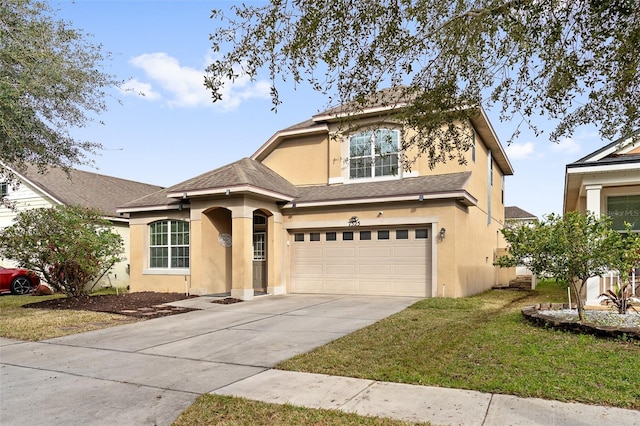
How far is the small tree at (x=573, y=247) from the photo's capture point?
28.2 feet

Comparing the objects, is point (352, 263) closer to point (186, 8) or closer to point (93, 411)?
point (186, 8)

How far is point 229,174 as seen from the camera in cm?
1598

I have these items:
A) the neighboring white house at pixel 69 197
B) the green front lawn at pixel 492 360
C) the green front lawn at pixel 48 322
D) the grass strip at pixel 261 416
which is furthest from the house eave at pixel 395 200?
the grass strip at pixel 261 416

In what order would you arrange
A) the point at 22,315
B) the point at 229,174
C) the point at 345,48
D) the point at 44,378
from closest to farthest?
the point at 44,378 < the point at 345,48 < the point at 22,315 < the point at 229,174

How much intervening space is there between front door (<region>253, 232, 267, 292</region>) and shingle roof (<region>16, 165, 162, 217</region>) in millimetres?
6768

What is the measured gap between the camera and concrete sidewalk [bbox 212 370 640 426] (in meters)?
4.50

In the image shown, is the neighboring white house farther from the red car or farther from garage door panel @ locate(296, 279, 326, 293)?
garage door panel @ locate(296, 279, 326, 293)

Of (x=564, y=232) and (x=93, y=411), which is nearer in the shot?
(x=93, y=411)

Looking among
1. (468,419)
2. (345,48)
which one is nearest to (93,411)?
(468,419)

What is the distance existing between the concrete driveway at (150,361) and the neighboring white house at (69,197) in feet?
36.8

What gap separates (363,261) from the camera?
52.1 feet

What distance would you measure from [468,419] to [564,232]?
219 inches

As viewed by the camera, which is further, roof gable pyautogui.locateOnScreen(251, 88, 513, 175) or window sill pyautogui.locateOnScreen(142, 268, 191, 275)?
roof gable pyautogui.locateOnScreen(251, 88, 513, 175)

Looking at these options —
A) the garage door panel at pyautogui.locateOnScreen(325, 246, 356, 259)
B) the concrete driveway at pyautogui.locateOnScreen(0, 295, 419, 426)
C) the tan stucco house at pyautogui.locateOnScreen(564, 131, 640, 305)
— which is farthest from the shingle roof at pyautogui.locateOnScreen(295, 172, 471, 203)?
the concrete driveway at pyautogui.locateOnScreen(0, 295, 419, 426)
